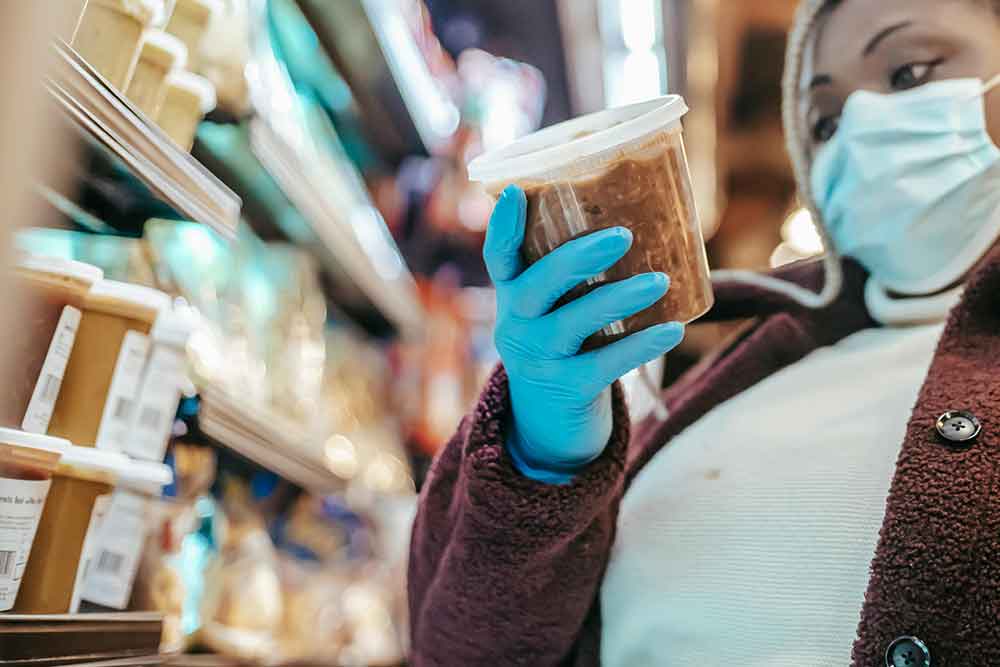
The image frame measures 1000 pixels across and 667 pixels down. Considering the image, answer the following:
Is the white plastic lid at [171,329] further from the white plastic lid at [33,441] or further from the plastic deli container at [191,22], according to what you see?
the plastic deli container at [191,22]

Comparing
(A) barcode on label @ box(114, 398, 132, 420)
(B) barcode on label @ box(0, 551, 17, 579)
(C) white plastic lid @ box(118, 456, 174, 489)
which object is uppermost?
(A) barcode on label @ box(114, 398, 132, 420)

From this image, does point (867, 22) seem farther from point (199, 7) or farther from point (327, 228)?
point (327, 228)

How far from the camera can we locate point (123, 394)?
992 mm

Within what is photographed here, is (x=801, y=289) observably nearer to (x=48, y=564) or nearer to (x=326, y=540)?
(x=48, y=564)

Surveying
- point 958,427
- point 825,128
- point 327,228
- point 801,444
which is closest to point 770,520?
point 801,444

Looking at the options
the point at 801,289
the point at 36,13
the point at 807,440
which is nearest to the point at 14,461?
the point at 36,13

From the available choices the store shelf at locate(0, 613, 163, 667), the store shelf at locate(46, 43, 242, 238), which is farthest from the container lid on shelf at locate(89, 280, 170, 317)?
the store shelf at locate(0, 613, 163, 667)

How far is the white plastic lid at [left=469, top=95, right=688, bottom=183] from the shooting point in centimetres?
78

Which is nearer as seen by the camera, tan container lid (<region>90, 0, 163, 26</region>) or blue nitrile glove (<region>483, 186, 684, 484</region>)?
blue nitrile glove (<region>483, 186, 684, 484</region>)

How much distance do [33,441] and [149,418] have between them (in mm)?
230

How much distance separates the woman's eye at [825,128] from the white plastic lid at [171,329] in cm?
90

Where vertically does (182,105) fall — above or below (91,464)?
above

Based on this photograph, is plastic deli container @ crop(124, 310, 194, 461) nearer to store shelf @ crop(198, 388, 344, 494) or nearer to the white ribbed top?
store shelf @ crop(198, 388, 344, 494)

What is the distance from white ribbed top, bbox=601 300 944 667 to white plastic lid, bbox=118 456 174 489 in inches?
21.5
